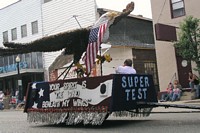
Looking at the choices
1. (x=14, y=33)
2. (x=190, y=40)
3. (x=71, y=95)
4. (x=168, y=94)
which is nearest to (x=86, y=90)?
(x=71, y=95)

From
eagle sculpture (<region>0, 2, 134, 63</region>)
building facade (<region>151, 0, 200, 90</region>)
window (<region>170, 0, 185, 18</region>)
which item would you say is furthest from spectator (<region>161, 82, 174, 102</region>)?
eagle sculpture (<region>0, 2, 134, 63</region>)

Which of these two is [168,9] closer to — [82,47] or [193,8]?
[193,8]

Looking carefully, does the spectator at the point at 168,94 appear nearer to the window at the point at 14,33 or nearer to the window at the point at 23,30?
the window at the point at 23,30

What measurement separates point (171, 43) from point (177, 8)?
2.11 metres

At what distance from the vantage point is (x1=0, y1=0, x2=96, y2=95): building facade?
2869 centimetres

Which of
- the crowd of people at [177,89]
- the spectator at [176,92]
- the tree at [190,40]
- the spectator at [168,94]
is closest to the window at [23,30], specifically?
the crowd of people at [177,89]

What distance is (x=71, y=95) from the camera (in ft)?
32.3

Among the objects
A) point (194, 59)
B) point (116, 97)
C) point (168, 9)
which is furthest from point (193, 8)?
point (116, 97)

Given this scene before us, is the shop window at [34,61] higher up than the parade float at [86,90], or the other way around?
the shop window at [34,61]

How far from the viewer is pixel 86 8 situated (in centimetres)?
2812

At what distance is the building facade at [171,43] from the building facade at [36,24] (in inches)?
271

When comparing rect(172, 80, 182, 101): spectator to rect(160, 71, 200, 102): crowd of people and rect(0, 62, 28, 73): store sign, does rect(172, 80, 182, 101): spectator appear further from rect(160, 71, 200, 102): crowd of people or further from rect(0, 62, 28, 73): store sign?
rect(0, 62, 28, 73): store sign

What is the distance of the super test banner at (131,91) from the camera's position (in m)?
8.85

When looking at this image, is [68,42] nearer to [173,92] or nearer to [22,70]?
[173,92]
